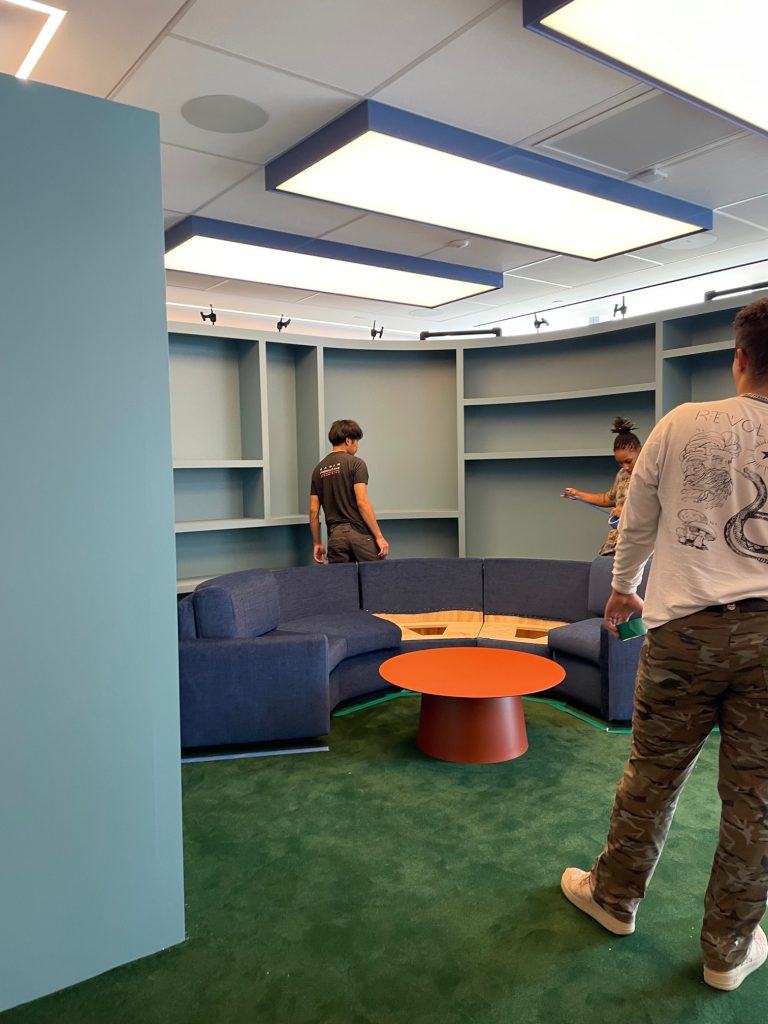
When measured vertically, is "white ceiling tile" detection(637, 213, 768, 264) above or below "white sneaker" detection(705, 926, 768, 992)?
above

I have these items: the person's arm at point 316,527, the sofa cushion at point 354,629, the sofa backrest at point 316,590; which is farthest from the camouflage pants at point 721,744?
the person's arm at point 316,527

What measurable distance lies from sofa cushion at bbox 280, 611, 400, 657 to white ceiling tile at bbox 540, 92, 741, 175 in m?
2.84

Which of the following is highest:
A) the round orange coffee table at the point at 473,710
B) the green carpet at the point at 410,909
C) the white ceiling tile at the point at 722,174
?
the white ceiling tile at the point at 722,174

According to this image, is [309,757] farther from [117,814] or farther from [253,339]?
[253,339]

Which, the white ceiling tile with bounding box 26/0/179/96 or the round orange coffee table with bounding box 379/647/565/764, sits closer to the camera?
the white ceiling tile with bounding box 26/0/179/96

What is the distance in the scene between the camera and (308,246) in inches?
197

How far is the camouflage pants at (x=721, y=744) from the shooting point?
1.81 meters

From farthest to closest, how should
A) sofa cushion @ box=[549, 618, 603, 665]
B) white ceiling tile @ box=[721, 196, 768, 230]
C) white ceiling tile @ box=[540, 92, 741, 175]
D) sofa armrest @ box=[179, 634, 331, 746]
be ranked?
white ceiling tile @ box=[721, 196, 768, 230] → sofa cushion @ box=[549, 618, 603, 665] → sofa armrest @ box=[179, 634, 331, 746] → white ceiling tile @ box=[540, 92, 741, 175]

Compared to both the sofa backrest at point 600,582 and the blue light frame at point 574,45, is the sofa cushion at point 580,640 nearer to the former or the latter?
the sofa backrest at point 600,582

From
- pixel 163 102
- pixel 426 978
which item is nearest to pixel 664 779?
pixel 426 978

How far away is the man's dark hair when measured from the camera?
1.85m

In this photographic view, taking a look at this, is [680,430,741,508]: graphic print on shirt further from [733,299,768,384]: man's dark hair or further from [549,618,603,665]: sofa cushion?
[549,618,603,665]: sofa cushion

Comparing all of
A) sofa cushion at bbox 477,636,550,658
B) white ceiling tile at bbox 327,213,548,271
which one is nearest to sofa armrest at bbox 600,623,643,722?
sofa cushion at bbox 477,636,550,658

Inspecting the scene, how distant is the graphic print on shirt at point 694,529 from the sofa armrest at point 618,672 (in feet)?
7.11
